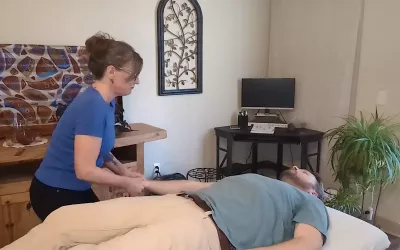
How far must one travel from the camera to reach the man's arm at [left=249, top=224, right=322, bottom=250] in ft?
4.12

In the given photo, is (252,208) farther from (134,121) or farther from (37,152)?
(134,121)

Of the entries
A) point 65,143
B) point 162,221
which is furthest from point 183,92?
point 162,221

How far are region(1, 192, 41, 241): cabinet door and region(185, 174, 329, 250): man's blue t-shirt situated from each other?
120 centimetres

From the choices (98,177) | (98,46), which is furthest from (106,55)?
(98,177)

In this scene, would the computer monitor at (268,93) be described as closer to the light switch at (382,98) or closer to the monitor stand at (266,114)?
the monitor stand at (266,114)

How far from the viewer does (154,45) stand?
10.3 ft

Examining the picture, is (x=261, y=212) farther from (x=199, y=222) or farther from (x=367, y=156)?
(x=367, y=156)

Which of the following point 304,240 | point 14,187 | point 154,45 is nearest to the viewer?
point 304,240

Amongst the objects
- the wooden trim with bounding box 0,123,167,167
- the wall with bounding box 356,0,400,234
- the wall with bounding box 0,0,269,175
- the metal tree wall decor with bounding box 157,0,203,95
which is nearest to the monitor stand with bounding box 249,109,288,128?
the wall with bounding box 0,0,269,175

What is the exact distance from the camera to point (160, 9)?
310 cm

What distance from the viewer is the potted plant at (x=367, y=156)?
98.7 inches

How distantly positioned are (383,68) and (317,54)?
26.3 inches

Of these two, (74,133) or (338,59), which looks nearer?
(74,133)

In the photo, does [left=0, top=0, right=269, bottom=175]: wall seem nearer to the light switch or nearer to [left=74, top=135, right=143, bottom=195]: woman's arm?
the light switch
